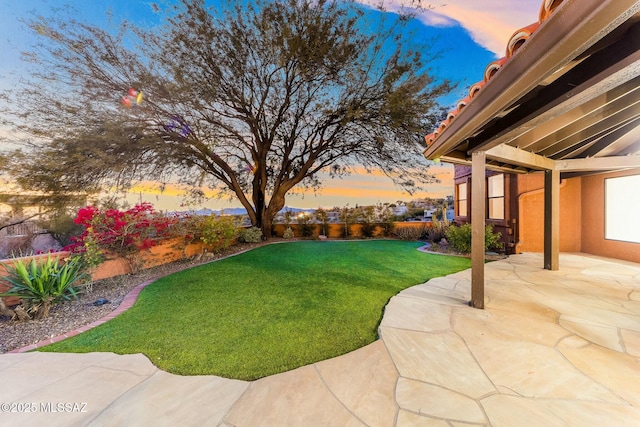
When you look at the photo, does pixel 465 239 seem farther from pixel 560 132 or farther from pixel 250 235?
pixel 250 235

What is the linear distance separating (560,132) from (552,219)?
7.76 feet

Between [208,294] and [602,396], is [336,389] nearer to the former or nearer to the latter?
[602,396]

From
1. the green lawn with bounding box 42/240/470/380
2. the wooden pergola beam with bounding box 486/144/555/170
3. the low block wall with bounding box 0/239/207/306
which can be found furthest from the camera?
the low block wall with bounding box 0/239/207/306

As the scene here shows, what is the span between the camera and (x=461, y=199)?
32.7 feet

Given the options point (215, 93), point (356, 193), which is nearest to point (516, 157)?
point (215, 93)

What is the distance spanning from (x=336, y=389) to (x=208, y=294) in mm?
3009

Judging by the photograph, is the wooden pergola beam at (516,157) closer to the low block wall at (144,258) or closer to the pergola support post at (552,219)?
the pergola support post at (552,219)

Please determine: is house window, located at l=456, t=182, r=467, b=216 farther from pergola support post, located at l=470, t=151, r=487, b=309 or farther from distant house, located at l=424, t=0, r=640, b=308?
pergola support post, located at l=470, t=151, r=487, b=309

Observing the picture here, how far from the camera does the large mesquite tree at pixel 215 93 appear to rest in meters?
6.42

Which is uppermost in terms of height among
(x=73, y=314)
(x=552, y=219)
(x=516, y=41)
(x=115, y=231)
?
(x=516, y=41)

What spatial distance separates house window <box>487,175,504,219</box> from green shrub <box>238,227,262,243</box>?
882 cm

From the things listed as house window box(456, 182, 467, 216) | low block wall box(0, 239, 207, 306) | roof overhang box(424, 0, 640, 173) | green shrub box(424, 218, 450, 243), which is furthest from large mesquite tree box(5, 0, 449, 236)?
roof overhang box(424, 0, 640, 173)

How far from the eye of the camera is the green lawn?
2.37m

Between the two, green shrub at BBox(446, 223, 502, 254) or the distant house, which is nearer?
the distant house
